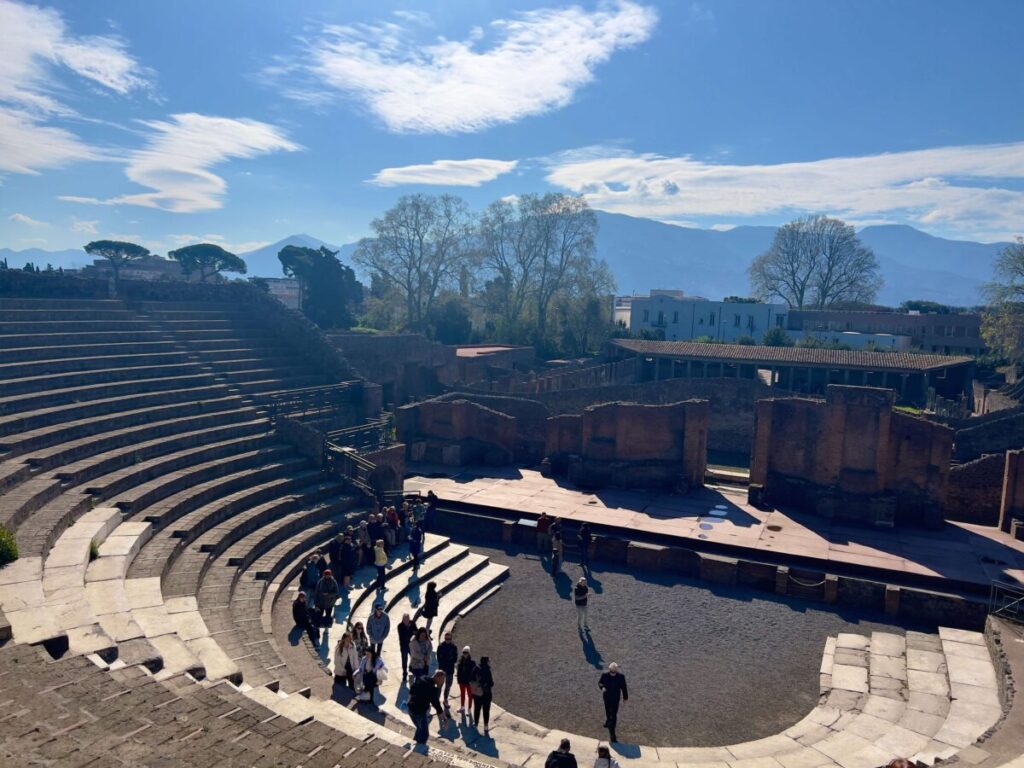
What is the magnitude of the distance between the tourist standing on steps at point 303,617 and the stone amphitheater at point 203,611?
1.49 ft

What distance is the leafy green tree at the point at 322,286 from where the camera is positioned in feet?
146

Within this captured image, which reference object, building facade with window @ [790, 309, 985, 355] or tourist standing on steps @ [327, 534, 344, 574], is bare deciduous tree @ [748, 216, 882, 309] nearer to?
building facade with window @ [790, 309, 985, 355]

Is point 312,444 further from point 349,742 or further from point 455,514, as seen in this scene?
point 349,742

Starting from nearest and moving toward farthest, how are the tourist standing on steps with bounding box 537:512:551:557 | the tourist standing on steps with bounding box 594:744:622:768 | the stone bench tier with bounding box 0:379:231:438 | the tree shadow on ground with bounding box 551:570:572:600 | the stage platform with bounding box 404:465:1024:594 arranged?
the tourist standing on steps with bounding box 594:744:622:768 < the stone bench tier with bounding box 0:379:231:438 < the tree shadow on ground with bounding box 551:570:572:600 < the stage platform with bounding box 404:465:1024:594 < the tourist standing on steps with bounding box 537:512:551:557

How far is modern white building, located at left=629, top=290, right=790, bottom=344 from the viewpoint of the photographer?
202 feet

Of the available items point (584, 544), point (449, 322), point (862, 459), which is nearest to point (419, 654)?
point (584, 544)

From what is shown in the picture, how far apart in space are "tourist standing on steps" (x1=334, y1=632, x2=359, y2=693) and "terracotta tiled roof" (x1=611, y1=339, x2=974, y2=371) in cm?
3672

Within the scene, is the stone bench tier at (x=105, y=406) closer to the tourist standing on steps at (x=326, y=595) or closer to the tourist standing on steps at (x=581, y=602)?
the tourist standing on steps at (x=326, y=595)

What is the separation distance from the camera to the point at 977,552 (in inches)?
667

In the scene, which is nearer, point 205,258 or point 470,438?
point 470,438

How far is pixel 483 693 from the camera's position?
32.6ft

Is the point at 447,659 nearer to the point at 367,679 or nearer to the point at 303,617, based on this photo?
the point at 367,679

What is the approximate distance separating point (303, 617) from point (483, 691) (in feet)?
11.8

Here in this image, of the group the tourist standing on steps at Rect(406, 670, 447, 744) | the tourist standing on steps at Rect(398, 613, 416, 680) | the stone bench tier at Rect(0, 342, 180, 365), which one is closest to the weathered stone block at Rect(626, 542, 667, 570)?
the tourist standing on steps at Rect(398, 613, 416, 680)
